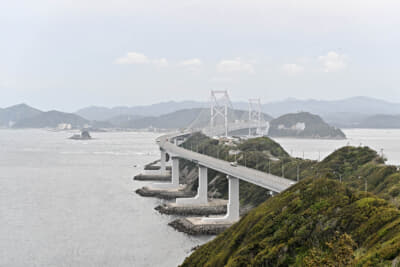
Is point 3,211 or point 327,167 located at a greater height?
point 327,167

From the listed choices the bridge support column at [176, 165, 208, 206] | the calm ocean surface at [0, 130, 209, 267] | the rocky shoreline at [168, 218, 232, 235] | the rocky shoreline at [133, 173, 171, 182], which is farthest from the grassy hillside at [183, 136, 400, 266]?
the rocky shoreline at [133, 173, 171, 182]

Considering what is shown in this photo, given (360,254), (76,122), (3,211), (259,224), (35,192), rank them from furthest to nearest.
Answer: (76,122), (35,192), (3,211), (259,224), (360,254)

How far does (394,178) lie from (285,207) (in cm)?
567

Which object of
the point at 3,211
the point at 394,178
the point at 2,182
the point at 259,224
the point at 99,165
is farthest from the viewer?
the point at 99,165

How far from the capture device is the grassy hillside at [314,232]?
9.04 meters

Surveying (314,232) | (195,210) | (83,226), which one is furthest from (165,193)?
(314,232)

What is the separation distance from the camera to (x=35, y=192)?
32.9 m

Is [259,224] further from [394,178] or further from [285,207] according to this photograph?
[394,178]

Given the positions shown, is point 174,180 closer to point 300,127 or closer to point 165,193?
point 165,193

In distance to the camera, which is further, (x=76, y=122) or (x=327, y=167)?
(x=76, y=122)

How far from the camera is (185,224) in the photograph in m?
22.4

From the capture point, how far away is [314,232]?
11.8 meters

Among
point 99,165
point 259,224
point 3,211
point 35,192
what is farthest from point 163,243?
point 99,165

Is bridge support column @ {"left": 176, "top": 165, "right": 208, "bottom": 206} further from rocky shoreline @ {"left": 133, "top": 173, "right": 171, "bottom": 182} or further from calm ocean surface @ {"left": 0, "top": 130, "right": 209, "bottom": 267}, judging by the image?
rocky shoreline @ {"left": 133, "top": 173, "right": 171, "bottom": 182}
